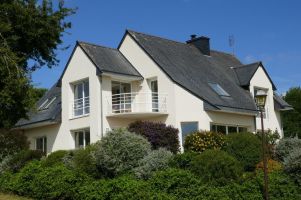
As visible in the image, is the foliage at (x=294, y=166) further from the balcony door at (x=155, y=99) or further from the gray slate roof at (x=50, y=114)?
the gray slate roof at (x=50, y=114)

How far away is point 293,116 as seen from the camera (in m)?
53.7

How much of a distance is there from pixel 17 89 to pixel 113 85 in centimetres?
1113

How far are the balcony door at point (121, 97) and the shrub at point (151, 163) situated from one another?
9.28m

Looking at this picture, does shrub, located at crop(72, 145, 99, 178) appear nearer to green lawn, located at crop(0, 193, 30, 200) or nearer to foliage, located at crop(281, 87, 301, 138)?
green lawn, located at crop(0, 193, 30, 200)

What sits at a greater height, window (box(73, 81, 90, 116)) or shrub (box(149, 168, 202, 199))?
window (box(73, 81, 90, 116))

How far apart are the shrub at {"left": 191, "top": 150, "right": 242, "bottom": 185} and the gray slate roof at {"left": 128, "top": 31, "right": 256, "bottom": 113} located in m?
9.23

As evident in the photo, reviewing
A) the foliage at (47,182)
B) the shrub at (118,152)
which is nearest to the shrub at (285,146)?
the shrub at (118,152)

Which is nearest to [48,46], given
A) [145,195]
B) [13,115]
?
[13,115]

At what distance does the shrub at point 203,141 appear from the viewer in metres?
25.6

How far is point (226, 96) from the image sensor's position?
103ft


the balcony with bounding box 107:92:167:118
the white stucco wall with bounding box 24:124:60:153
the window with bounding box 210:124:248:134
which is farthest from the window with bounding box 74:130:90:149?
the window with bounding box 210:124:248:134

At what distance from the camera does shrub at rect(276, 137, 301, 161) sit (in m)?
24.9

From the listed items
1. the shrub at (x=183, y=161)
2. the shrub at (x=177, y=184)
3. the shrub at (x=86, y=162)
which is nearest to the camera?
the shrub at (x=177, y=184)

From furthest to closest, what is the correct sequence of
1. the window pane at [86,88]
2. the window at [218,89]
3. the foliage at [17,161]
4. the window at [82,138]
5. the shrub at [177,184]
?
the window at [218,89], the window at [82,138], the window pane at [86,88], the foliage at [17,161], the shrub at [177,184]
